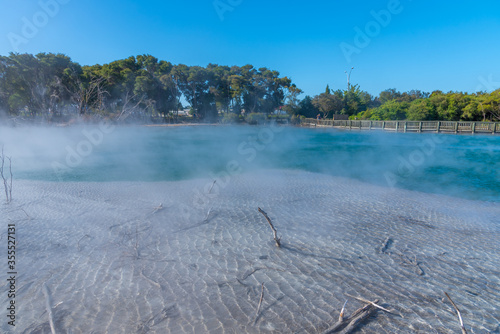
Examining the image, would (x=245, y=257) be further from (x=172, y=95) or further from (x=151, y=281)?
(x=172, y=95)

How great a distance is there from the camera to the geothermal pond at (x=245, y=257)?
2.87 meters

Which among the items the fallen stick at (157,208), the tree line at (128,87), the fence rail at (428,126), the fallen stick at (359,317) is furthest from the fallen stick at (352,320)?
the fence rail at (428,126)

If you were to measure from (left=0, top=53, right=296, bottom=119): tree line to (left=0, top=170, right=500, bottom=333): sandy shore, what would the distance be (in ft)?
71.9

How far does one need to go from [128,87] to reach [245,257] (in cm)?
4117

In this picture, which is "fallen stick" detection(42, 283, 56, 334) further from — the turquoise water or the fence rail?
the fence rail

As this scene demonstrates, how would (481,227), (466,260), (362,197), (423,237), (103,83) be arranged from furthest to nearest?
(103,83) < (362,197) < (481,227) < (423,237) < (466,260)

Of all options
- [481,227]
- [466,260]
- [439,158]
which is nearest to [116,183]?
[466,260]

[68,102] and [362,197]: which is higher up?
[68,102]

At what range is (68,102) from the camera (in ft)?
122

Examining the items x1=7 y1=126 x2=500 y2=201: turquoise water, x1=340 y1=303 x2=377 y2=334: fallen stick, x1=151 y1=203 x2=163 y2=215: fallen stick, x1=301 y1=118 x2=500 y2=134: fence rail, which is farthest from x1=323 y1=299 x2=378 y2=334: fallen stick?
x1=301 y1=118 x2=500 y2=134: fence rail

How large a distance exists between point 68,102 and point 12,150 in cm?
2597

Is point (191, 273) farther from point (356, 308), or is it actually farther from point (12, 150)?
point (12, 150)

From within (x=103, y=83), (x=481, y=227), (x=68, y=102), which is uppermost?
(x=103, y=83)

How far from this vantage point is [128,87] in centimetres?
3906
